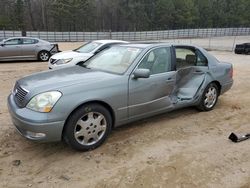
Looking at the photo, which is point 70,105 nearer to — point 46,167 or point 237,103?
point 46,167

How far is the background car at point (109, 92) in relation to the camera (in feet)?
11.0

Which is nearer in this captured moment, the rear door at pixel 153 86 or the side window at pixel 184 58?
the rear door at pixel 153 86

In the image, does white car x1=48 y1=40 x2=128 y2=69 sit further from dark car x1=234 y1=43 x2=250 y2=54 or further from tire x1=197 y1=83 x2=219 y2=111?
dark car x1=234 y1=43 x2=250 y2=54

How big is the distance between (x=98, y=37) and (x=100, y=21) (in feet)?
70.6

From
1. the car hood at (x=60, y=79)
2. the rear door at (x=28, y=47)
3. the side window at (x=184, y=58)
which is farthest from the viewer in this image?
the rear door at (x=28, y=47)

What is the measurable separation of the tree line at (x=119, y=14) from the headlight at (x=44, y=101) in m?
45.5

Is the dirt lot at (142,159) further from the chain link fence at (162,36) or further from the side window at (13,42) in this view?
the chain link fence at (162,36)

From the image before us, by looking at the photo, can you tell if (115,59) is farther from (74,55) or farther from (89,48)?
(89,48)

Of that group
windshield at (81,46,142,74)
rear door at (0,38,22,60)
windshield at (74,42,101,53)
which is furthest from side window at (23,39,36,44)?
windshield at (81,46,142,74)

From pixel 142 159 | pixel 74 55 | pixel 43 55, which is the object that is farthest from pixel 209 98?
pixel 43 55

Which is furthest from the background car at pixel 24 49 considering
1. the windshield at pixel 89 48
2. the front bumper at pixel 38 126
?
the front bumper at pixel 38 126

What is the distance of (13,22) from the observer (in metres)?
46.2

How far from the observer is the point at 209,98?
5344 millimetres

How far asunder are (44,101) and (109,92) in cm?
88
